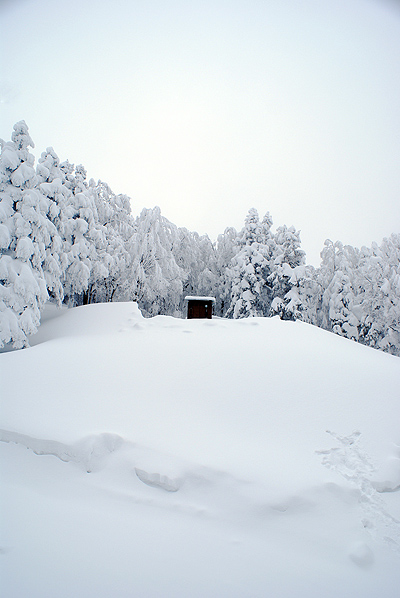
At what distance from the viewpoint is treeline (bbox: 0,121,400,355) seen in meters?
11.0

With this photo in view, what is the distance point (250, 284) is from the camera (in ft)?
72.9

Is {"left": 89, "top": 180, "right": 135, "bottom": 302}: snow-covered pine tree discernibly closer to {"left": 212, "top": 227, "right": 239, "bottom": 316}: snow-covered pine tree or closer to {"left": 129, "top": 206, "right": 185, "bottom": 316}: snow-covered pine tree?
{"left": 129, "top": 206, "right": 185, "bottom": 316}: snow-covered pine tree

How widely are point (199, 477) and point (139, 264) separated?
17.4 metres

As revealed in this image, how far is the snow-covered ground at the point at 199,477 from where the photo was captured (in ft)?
8.18

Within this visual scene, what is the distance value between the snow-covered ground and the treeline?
6.45m

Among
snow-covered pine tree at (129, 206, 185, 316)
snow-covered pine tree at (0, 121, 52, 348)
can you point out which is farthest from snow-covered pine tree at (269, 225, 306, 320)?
snow-covered pine tree at (0, 121, 52, 348)

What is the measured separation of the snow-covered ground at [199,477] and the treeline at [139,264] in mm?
6446

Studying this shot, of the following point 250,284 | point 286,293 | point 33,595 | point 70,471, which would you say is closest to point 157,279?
point 250,284

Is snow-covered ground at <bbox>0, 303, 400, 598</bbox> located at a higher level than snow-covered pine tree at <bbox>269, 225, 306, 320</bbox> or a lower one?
lower

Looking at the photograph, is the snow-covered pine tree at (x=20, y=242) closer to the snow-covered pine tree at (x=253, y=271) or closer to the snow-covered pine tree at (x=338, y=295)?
the snow-covered pine tree at (x=253, y=271)

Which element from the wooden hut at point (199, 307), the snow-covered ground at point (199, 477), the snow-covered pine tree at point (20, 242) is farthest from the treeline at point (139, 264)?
the snow-covered ground at point (199, 477)

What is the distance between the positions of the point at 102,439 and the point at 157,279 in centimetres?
1683

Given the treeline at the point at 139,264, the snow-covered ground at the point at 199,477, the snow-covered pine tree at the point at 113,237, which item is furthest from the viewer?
the snow-covered pine tree at the point at 113,237

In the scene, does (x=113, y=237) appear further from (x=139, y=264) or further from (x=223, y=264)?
(x=223, y=264)
